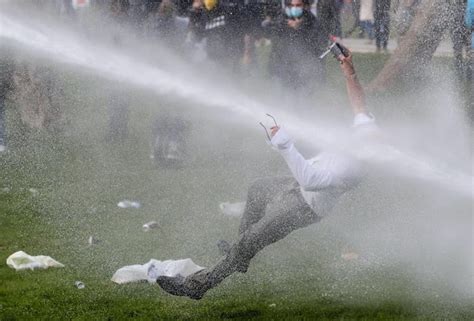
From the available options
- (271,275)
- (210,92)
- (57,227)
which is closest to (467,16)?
(210,92)

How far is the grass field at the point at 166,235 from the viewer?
808 cm

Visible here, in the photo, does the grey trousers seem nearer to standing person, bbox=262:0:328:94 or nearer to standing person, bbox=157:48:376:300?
standing person, bbox=157:48:376:300

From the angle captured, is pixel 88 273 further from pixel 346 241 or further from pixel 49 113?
pixel 49 113

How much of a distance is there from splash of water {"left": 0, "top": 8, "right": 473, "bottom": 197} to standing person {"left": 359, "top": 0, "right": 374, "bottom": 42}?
815 cm

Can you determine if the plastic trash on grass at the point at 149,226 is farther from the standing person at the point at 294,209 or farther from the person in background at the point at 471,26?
the person in background at the point at 471,26

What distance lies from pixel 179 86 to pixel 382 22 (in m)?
7.22

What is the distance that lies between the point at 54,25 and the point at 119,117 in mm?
1841

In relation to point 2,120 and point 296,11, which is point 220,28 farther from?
point 2,120

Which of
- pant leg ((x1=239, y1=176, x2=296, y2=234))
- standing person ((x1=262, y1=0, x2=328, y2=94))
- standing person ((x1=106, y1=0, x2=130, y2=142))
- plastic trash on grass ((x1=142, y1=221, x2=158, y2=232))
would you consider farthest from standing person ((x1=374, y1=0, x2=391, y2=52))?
pant leg ((x1=239, y1=176, x2=296, y2=234))

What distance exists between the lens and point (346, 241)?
1012cm

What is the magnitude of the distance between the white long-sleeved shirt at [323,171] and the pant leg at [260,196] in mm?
481

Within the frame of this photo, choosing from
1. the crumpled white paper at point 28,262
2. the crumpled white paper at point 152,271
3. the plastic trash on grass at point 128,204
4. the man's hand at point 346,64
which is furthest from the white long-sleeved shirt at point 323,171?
the plastic trash on grass at point 128,204

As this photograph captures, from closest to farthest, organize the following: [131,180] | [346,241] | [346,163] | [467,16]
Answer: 1. [346,163]
2. [346,241]
3. [467,16]
4. [131,180]

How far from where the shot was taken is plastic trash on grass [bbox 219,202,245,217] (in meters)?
10.9
